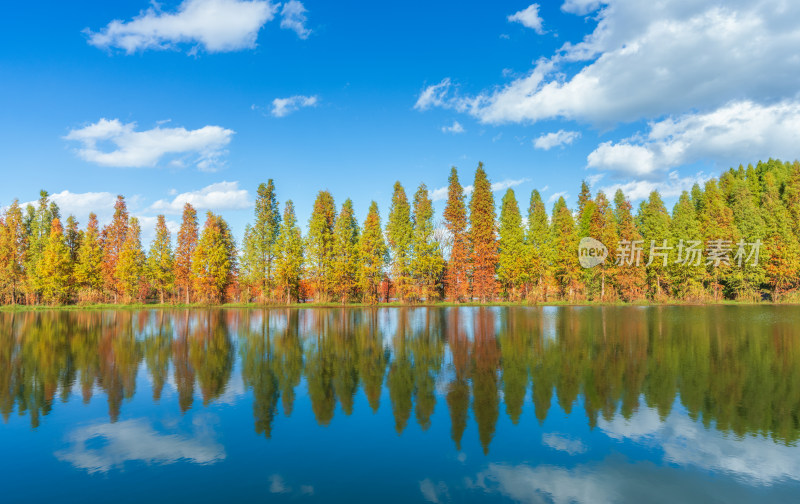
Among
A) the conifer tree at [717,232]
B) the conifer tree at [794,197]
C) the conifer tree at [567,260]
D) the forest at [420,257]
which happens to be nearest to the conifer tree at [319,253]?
the forest at [420,257]

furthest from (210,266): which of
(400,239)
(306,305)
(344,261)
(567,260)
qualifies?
(567,260)

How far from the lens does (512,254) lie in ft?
227

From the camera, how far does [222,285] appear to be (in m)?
67.2

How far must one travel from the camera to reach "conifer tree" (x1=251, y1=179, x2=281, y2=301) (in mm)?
67188

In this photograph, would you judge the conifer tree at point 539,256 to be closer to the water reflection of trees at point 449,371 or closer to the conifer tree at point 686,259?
the conifer tree at point 686,259

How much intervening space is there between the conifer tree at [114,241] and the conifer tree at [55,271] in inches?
196

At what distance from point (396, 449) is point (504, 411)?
3930mm

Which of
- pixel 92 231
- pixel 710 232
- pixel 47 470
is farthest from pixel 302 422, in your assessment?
pixel 92 231

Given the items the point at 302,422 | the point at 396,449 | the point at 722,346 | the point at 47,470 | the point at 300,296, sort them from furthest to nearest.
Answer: the point at 300,296 < the point at 722,346 < the point at 302,422 < the point at 396,449 < the point at 47,470

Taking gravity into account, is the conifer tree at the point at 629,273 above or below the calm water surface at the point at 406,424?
above

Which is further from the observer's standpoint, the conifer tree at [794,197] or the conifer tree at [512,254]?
the conifer tree at [512,254]

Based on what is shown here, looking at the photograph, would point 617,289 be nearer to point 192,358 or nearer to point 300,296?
point 300,296

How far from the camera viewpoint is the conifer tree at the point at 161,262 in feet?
224

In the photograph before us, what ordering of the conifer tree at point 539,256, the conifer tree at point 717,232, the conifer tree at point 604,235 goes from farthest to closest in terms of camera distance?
the conifer tree at point 539,256 → the conifer tree at point 604,235 → the conifer tree at point 717,232
